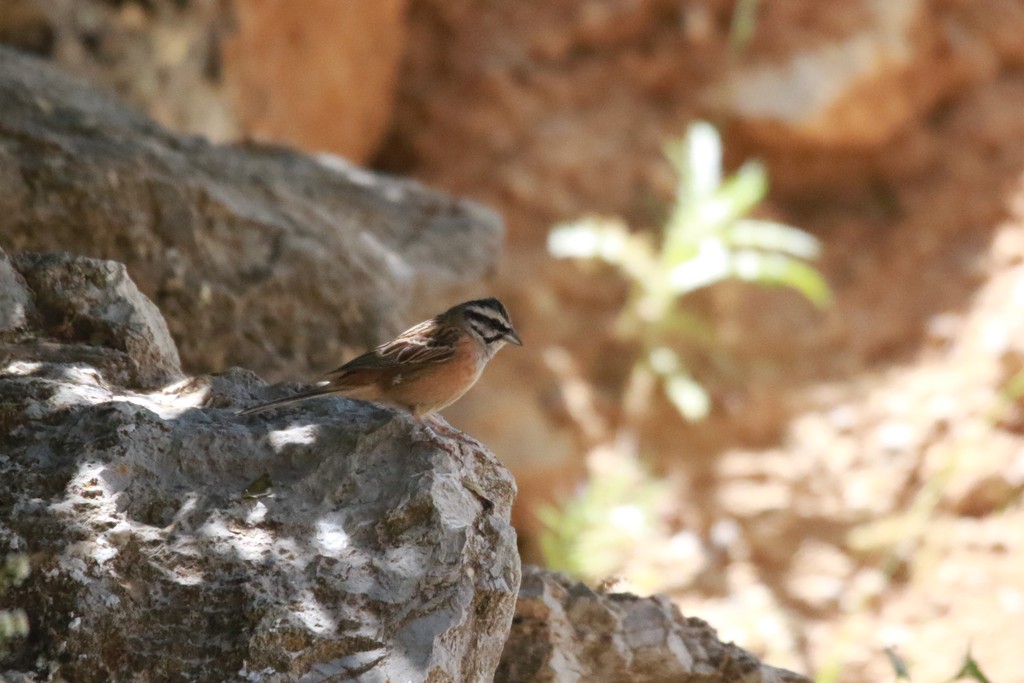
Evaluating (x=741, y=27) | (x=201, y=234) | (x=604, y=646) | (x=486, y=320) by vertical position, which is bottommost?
(x=604, y=646)

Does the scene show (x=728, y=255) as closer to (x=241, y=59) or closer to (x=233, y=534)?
(x=241, y=59)

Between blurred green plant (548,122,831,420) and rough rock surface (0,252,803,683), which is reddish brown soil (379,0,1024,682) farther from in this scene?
rough rock surface (0,252,803,683)

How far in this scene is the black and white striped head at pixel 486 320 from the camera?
5.68 meters

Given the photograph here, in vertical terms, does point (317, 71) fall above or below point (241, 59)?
above

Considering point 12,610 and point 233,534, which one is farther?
point 233,534

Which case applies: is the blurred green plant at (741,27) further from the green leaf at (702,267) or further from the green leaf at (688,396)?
the green leaf at (688,396)

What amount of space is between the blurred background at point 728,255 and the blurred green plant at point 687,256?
0.03 m

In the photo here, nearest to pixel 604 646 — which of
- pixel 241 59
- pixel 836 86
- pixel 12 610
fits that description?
pixel 12 610

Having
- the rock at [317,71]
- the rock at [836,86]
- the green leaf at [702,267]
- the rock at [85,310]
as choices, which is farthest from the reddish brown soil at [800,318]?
the rock at [85,310]

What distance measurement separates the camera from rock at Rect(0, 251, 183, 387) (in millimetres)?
4566

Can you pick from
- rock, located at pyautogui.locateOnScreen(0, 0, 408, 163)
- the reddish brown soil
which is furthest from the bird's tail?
the reddish brown soil

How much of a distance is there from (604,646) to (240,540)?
68.6 inches

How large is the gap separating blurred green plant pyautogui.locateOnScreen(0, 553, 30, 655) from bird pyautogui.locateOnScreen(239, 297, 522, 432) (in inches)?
60.2

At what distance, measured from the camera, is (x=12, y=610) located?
135 inches
